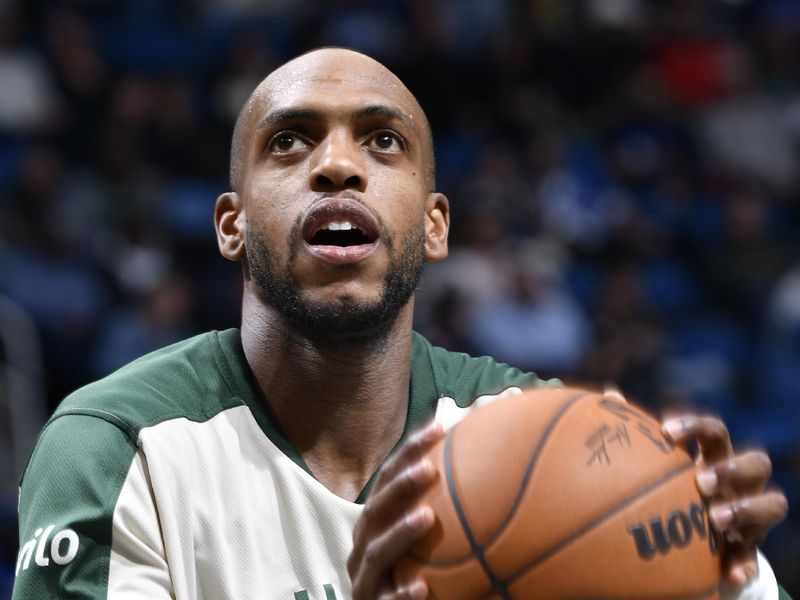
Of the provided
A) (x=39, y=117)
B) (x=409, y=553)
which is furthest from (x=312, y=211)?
(x=39, y=117)

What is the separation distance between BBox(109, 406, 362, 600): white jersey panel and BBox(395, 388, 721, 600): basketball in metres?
0.56

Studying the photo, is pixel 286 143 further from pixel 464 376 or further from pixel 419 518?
pixel 419 518

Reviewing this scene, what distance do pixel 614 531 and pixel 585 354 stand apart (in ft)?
18.1

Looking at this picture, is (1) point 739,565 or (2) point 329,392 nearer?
(1) point 739,565

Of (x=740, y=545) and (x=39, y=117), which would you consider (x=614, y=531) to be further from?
(x=39, y=117)

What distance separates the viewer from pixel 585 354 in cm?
759

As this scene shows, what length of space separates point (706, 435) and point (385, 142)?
1.11 m

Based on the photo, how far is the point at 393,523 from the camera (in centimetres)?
214

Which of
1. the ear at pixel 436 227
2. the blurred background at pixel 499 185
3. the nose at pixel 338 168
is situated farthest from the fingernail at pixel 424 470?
the blurred background at pixel 499 185

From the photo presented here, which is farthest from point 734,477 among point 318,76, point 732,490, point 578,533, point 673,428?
point 318,76

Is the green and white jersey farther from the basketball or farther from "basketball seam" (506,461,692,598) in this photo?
"basketball seam" (506,461,692,598)

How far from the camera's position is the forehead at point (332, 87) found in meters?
2.93

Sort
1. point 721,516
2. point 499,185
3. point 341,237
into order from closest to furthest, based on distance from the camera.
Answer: point 721,516
point 341,237
point 499,185

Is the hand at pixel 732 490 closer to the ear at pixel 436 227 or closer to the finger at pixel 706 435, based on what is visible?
the finger at pixel 706 435
